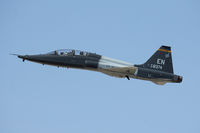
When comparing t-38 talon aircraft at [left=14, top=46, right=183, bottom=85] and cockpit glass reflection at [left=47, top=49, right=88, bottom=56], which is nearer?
t-38 talon aircraft at [left=14, top=46, right=183, bottom=85]

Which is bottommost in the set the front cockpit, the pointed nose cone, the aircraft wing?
the aircraft wing

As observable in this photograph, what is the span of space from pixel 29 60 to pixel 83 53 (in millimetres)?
5862

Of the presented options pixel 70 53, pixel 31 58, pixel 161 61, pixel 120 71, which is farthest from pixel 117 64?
pixel 31 58

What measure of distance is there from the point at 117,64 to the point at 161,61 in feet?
15.6

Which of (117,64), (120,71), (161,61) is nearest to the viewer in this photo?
(120,71)

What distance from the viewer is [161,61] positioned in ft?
102

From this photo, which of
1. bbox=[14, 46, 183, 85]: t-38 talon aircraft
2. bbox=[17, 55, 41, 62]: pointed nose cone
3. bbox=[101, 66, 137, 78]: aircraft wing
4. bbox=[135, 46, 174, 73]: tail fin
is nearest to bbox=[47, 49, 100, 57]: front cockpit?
bbox=[14, 46, 183, 85]: t-38 talon aircraft

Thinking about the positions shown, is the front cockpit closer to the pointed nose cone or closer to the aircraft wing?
the pointed nose cone

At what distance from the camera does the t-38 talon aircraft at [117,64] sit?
29.9m

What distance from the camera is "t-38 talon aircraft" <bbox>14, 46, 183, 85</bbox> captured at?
29891 mm

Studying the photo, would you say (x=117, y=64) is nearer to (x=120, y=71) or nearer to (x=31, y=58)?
(x=120, y=71)

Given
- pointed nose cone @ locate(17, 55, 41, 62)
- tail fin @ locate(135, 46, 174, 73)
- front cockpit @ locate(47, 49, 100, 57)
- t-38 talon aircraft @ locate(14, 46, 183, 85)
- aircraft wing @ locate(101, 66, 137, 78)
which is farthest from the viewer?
pointed nose cone @ locate(17, 55, 41, 62)

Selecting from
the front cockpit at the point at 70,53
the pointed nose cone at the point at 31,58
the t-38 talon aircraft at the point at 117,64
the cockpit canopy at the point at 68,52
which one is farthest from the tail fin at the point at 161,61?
the pointed nose cone at the point at 31,58

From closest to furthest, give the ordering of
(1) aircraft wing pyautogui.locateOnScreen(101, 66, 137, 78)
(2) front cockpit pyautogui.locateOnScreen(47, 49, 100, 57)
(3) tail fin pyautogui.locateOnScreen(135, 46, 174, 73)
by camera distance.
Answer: (1) aircraft wing pyautogui.locateOnScreen(101, 66, 137, 78) < (3) tail fin pyautogui.locateOnScreen(135, 46, 174, 73) < (2) front cockpit pyautogui.locateOnScreen(47, 49, 100, 57)
